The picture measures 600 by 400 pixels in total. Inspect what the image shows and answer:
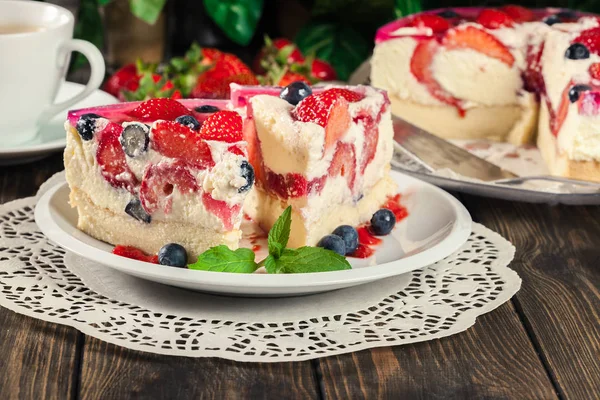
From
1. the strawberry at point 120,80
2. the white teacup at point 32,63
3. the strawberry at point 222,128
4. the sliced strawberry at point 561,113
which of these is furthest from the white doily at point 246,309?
the strawberry at point 120,80

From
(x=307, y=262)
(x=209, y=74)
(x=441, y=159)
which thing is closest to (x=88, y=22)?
(x=209, y=74)

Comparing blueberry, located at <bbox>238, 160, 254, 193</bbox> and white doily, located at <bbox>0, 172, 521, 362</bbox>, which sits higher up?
blueberry, located at <bbox>238, 160, 254, 193</bbox>

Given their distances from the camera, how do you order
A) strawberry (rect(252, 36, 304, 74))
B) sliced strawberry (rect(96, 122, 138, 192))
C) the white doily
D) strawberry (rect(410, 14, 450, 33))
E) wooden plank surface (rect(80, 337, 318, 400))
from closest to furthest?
1. wooden plank surface (rect(80, 337, 318, 400))
2. the white doily
3. sliced strawberry (rect(96, 122, 138, 192))
4. strawberry (rect(410, 14, 450, 33))
5. strawberry (rect(252, 36, 304, 74))

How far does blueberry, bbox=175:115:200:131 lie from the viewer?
83.3 inches

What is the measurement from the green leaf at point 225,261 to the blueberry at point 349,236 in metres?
0.33

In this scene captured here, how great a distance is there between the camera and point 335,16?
14.1 ft

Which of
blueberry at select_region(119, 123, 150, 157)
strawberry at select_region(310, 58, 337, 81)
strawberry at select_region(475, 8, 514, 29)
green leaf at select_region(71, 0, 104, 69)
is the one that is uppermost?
blueberry at select_region(119, 123, 150, 157)

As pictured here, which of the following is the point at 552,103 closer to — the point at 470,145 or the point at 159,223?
the point at 470,145

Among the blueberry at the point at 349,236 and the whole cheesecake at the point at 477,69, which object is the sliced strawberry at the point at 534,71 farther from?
the blueberry at the point at 349,236

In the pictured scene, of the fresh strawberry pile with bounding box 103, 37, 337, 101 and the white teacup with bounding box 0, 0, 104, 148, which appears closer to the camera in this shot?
the white teacup with bounding box 0, 0, 104, 148

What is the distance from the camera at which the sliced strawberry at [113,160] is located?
7.13 ft

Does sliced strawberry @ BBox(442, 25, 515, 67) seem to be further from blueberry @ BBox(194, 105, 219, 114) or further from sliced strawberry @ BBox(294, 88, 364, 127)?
blueberry @ BBox(194, 105, 219, 114)

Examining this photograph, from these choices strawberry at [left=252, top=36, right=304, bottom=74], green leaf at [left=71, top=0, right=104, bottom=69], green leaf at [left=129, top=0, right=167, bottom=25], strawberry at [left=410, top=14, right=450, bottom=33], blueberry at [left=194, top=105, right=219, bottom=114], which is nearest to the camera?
blueberry at [left=194, top=105, right=219, bottom=114]

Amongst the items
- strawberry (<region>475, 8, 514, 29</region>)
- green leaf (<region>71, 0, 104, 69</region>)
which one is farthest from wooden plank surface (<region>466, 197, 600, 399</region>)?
green leaf (<region>71, 0, 104, 69</region>)
